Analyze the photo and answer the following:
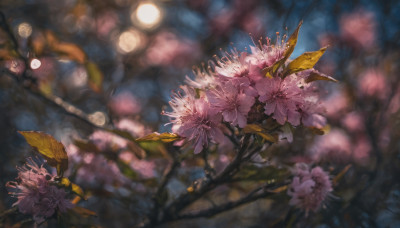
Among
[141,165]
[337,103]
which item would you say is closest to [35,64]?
[141,165]

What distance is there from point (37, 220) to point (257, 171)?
988 mm

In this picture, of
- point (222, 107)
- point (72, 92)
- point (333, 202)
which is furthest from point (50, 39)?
point (333, 202)

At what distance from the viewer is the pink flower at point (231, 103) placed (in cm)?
100

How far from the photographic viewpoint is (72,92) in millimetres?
2850

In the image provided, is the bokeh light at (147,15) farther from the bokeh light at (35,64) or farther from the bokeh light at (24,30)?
the bokeh light at (35,64)

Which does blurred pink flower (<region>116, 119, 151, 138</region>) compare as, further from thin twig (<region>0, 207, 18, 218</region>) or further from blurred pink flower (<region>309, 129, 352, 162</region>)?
blurred pink flower (<region>309, 129, 352, 162</region>)

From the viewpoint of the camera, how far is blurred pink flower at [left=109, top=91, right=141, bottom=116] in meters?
2.87

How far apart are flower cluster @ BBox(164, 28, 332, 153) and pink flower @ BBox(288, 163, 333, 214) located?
342 millimetres

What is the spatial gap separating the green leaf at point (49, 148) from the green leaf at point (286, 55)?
822 mm

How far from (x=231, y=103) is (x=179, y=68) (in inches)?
92.7

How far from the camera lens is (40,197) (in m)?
1.24

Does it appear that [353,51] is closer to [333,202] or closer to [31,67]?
[333,202]

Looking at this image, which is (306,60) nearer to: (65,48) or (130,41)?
(65,48)

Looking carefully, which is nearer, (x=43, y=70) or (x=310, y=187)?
(x=310, y=187)
